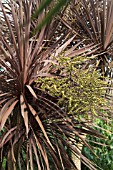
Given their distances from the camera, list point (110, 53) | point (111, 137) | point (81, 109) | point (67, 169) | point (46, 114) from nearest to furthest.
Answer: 1. point (46, 114)
2. point (81, 109)
3. point (67, 169)
4. point (110, 53)
5. point (111, 137)

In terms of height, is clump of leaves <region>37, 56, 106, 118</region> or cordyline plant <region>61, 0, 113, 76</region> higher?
cordyline plant <region>61, 0, 113, 76</region>

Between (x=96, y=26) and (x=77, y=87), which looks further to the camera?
(x=96, y=26)

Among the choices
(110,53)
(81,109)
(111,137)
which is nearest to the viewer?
(81,109)

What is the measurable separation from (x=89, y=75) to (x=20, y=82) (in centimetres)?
51

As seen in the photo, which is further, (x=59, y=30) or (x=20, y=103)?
(x=59, y=30)

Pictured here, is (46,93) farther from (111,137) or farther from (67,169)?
(111,137)

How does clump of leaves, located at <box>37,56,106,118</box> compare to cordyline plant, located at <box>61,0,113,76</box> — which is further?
cordyline plant, located at <box>61,0,113,76</box>

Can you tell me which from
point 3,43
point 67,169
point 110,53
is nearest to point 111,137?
point 110,53

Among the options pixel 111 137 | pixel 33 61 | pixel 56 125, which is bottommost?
pixel 111 137

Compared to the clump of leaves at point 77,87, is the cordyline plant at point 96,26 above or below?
above

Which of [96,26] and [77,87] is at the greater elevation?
[96,26]

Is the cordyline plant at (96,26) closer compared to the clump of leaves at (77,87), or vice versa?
the clump of leaves at (77,87)

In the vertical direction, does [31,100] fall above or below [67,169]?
above

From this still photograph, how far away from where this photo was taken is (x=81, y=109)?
7.43 feet
